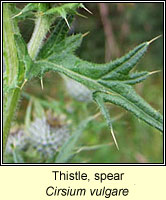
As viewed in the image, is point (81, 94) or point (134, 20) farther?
point (134, 20)

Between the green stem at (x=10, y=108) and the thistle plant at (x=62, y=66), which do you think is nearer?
the thistle plant at (x=62, y=66)

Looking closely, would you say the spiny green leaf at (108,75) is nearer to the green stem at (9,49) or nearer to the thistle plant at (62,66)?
the thistle plant at (62,66)

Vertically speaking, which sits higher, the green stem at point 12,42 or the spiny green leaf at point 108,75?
the green stem at point 12,42

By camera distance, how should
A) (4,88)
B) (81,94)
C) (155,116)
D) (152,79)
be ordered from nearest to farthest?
(155,116), (4,88), (81,94), (152,79)

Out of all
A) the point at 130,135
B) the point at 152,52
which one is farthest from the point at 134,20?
the point at 130,135

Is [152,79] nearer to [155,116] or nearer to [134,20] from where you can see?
[134,20]

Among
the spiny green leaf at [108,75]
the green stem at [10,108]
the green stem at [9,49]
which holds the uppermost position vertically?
the green stem at [9,49]

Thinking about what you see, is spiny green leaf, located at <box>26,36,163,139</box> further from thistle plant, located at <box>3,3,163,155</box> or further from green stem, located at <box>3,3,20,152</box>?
green stem, located at <box>3,3,20,152</box>

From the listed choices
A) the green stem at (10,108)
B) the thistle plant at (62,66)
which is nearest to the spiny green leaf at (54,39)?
the thistle plant at (62,66)

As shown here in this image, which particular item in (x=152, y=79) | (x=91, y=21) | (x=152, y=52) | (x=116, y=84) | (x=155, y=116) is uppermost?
(x=91, y=21)
